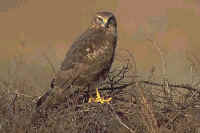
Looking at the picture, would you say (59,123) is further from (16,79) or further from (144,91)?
(16,79)

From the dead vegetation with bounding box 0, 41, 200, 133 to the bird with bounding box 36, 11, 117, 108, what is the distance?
440 mm

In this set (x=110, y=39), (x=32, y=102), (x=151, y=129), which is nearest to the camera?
(x=151, y=129)

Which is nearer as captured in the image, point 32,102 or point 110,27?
point 32,102

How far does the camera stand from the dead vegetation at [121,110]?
5.23 m

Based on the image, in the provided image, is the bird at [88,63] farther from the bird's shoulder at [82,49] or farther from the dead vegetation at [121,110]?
the dead vegetation at [121,110]

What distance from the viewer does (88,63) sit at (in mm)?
7156

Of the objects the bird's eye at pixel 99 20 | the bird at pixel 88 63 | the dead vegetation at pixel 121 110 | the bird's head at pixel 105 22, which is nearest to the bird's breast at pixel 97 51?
the bird at pixel 88 63

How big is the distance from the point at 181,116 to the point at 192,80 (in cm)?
79

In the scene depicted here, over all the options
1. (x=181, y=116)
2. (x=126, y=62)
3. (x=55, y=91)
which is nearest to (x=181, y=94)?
(x=181, y=116)

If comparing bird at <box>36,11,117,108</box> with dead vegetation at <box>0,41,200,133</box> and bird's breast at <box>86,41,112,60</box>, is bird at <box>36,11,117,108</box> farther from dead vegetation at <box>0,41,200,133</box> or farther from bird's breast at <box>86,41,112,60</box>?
dead vegetation at <box>0,41,200,133</box>

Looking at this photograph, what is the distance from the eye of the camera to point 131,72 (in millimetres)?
6293

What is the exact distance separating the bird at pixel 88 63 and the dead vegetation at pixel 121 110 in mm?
440

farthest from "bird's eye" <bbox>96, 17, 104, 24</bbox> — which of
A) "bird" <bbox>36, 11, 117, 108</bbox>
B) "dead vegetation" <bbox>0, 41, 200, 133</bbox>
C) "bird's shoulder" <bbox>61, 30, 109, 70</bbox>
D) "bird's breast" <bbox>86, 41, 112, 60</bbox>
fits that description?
"dead vegetation" <bbox>0, 41, 200, 133</bbox>

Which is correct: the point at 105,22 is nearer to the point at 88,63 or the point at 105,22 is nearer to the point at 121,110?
the point at 88,63
